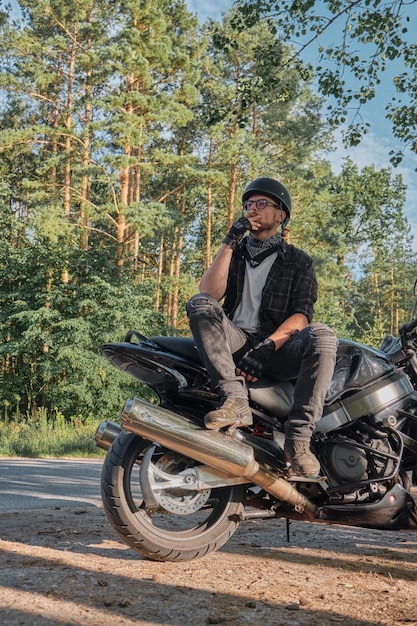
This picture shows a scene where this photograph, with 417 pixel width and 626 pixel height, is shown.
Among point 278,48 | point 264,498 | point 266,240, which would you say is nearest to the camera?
point 264,498

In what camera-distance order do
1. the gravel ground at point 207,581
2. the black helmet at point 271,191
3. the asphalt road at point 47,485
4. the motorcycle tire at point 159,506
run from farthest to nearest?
the asphalt road at point 47,485 < the black helmet at point 271,191 < the motorcycle tire at point 159,506 < the gravel ground at point 207,581

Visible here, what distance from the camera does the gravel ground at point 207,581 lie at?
2.61 meters

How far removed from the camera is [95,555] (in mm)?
3576

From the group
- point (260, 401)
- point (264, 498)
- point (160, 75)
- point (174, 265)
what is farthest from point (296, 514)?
point (174, 265)

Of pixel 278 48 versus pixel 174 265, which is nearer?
pixel 278 48

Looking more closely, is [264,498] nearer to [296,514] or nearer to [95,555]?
[296,514]

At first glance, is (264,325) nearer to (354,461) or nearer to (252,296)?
(252,296)

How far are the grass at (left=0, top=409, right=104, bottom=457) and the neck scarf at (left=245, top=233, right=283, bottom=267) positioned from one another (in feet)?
25.5

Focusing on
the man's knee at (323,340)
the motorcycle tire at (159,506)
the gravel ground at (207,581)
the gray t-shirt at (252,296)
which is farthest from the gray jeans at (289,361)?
the gravel ground at (207,581)

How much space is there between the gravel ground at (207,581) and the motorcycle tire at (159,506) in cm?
12

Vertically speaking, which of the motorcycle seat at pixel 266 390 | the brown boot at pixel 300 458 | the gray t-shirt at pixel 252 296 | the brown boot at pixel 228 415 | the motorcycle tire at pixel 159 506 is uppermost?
the gray t-shirt at pixel 252 296

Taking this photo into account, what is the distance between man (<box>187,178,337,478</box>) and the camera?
333 cm

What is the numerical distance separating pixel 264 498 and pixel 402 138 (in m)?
9.92

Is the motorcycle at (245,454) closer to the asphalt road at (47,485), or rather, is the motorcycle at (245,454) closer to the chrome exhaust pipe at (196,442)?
the chrome exhaust pipe at (196,442)
